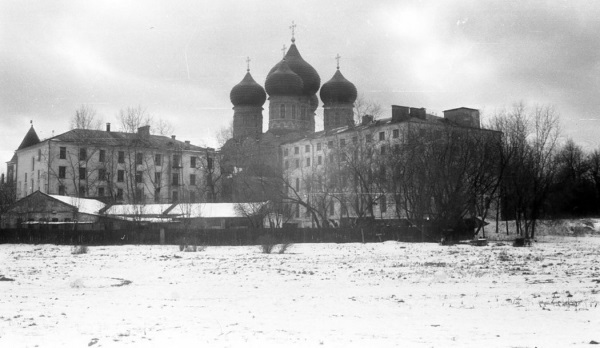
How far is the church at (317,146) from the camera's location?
61875mm

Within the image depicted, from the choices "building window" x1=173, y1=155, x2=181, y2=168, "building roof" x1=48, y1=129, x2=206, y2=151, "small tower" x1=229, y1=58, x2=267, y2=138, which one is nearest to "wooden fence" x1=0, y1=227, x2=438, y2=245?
"building roof" x1=48, y1=129, x2=206, y2=151

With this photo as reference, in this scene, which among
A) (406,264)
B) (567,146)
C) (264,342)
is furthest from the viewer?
(567,146)

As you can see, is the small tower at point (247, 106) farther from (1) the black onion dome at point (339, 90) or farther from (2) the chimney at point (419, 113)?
(2) the chimney at point (419, 113)

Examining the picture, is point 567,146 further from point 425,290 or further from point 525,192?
point 425,290

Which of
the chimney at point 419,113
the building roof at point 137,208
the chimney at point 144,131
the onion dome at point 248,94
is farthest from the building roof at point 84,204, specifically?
the chimney at point 419,113

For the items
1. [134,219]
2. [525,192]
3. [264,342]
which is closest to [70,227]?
[134,219]

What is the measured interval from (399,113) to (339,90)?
18.2 meters

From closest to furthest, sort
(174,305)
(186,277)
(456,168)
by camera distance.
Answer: (174,305)
(186,277)
(456,168)

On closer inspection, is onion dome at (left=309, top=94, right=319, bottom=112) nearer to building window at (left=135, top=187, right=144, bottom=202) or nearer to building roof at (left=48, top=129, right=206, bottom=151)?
building roof at (left=48, top=129, right=206, bottom=151)

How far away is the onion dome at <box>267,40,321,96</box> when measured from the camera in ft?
322

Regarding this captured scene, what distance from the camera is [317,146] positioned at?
89.3 meters

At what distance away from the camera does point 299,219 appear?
8244cm

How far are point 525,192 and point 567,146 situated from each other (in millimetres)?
32971

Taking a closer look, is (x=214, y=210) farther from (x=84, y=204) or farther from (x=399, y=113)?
(x=399, y=113)
